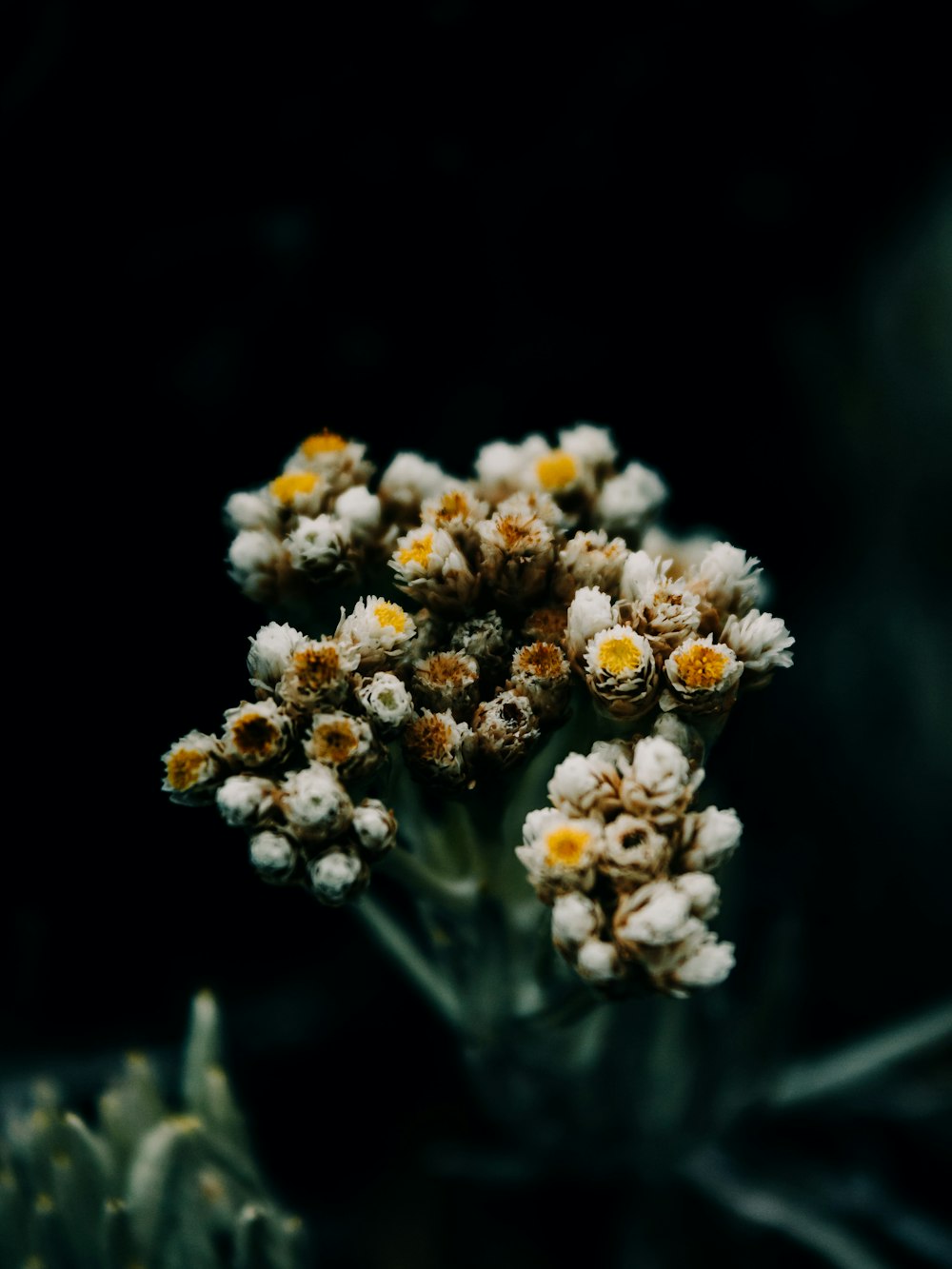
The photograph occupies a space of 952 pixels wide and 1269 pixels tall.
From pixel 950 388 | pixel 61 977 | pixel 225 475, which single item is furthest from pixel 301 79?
pixel 61 977

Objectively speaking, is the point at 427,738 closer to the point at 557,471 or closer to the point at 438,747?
the point at 438,747

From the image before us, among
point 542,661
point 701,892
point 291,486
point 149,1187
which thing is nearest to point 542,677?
point 542,661

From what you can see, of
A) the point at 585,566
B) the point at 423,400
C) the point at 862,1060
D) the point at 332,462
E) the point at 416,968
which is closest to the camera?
the point at 585,566

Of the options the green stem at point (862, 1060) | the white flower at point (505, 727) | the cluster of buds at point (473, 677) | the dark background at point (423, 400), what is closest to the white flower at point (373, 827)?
the cluster of buds at point (473, 677)

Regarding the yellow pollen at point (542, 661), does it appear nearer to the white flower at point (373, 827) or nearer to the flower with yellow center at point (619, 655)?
the flower with yellow center at point (619, 655)

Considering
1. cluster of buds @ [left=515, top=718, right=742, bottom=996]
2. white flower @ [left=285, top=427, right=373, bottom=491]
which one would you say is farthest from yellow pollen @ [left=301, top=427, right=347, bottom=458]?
cluster of buds @ [left=515, top=718, right=742, bottom=996]

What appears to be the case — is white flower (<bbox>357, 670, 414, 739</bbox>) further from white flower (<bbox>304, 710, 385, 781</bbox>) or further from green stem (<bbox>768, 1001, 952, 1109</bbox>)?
green stem (<bbox>768, 1001, 952, 1109</bbox>)
